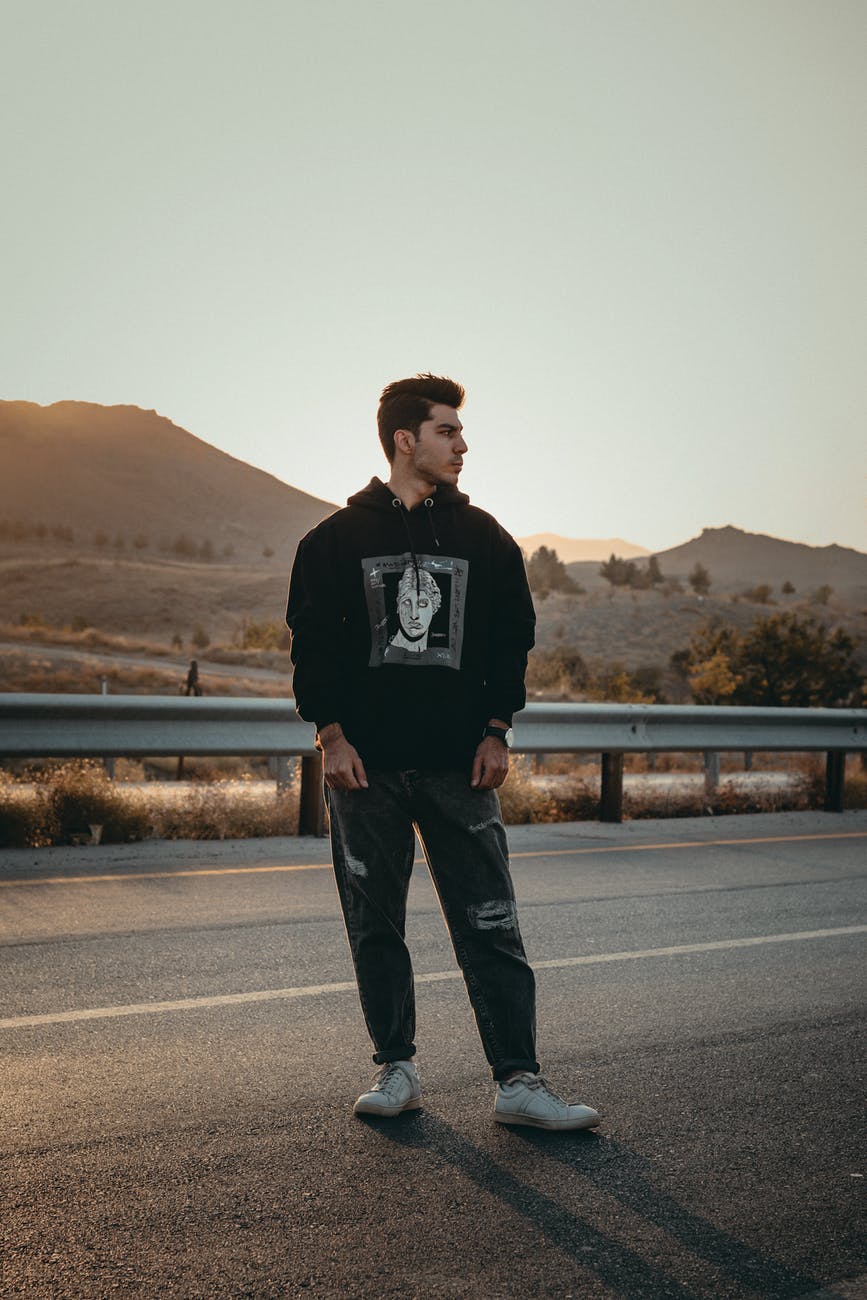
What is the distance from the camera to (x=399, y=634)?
378cm

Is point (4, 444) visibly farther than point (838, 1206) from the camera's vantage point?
Yes

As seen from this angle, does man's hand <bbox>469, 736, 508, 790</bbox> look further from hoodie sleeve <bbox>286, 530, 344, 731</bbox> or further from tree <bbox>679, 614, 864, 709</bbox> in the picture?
tree <bbox>679, 614, 864, 709</bbox>

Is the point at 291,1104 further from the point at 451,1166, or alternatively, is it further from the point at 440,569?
the point at 440,569

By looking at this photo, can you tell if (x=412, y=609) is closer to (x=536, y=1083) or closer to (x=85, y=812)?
(x=536, y=1083)

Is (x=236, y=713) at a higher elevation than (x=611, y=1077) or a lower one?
higher

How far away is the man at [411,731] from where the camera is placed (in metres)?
3.78

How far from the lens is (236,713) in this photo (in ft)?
31.1

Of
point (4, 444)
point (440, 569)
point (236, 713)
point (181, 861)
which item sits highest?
point (4, 444)

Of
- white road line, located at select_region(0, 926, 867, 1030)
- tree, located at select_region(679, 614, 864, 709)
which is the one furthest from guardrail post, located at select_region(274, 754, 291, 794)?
tree, located at select_region(679, 614, 864, 709)

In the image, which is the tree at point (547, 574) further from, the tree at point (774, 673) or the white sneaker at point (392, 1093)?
the white sneaker at point (392, 1093)

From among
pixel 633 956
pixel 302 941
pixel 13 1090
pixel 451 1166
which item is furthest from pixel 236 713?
pixel 451 1166

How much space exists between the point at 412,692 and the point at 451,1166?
51.6 inches

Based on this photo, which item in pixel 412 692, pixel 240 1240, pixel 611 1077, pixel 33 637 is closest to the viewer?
pixel 240 1240

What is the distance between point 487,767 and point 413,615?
0.50m
